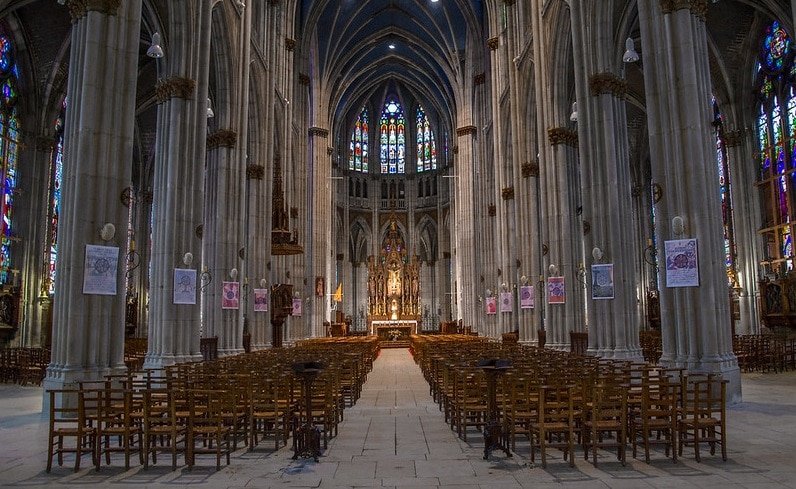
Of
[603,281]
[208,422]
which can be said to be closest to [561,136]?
[603,281]

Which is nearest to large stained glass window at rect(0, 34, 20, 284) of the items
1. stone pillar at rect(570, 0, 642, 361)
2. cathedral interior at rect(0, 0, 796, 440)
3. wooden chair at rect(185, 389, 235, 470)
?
cathedral interior at rect(0, 0, 796, 440)

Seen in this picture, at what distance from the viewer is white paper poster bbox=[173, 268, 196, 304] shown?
719 inches

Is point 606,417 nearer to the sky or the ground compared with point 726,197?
nearer to the ground

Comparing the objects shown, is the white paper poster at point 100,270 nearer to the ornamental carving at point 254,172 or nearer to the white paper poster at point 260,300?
the white paper poster at point 260,300

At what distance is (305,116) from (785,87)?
31.8 metres

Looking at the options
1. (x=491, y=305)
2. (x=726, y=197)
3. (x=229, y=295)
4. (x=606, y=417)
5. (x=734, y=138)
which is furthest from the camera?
(x=491, y=305)

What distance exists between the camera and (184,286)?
60.6 feet

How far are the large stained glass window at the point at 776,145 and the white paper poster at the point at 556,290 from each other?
1220 centimetres

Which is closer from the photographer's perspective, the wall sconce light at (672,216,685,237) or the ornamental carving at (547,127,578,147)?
the wall sconce light at (672,216,685,237)

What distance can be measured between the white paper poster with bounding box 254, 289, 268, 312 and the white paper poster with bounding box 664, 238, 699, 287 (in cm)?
1872

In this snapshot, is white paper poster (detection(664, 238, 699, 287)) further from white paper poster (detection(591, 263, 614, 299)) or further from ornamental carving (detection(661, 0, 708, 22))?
ornamental carving (detection(661, 0, 708, 22))

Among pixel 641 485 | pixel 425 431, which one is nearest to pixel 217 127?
pixel 425 431

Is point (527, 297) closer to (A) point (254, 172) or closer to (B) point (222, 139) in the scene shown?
(A) point (254, 172)

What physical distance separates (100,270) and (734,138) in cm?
3154
